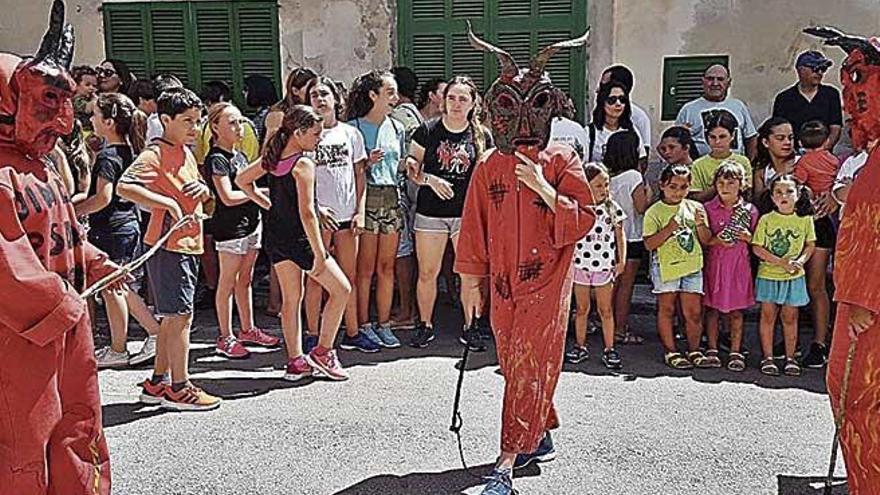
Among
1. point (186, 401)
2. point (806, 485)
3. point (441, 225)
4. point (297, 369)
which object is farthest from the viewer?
point (441, 225)

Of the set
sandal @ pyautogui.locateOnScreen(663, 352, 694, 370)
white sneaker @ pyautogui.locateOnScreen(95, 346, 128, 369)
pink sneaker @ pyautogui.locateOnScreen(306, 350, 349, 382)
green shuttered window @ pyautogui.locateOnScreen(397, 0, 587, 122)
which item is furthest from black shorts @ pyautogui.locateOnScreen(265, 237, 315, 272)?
green shuttered window @ pyautogui.locateOnScreen(397, 0, 587, 122)

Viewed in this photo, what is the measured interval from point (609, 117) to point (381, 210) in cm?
167

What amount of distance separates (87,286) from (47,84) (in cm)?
72

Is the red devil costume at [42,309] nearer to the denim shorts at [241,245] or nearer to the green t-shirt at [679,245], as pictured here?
the denim shorts at [241,245]

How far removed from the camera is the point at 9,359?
9.23 feet

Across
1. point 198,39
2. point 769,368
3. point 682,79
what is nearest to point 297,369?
point 769,368

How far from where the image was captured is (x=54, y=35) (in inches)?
119

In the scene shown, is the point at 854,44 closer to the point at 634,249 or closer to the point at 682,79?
the point at 634,249

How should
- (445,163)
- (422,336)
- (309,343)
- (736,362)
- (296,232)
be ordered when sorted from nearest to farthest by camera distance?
(296,232)
(736,362)
(309,343)
(445,163)
(422,336)

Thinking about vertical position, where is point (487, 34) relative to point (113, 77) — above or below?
above

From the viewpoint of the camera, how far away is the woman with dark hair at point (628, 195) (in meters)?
6.30

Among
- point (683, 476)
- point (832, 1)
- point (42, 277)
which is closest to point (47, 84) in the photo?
point (42, 277)

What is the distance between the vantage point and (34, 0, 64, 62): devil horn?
2969 mm

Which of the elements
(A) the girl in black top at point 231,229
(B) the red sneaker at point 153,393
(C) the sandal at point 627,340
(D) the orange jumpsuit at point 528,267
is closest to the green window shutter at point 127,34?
(A) the girl in black top at point 231,229
